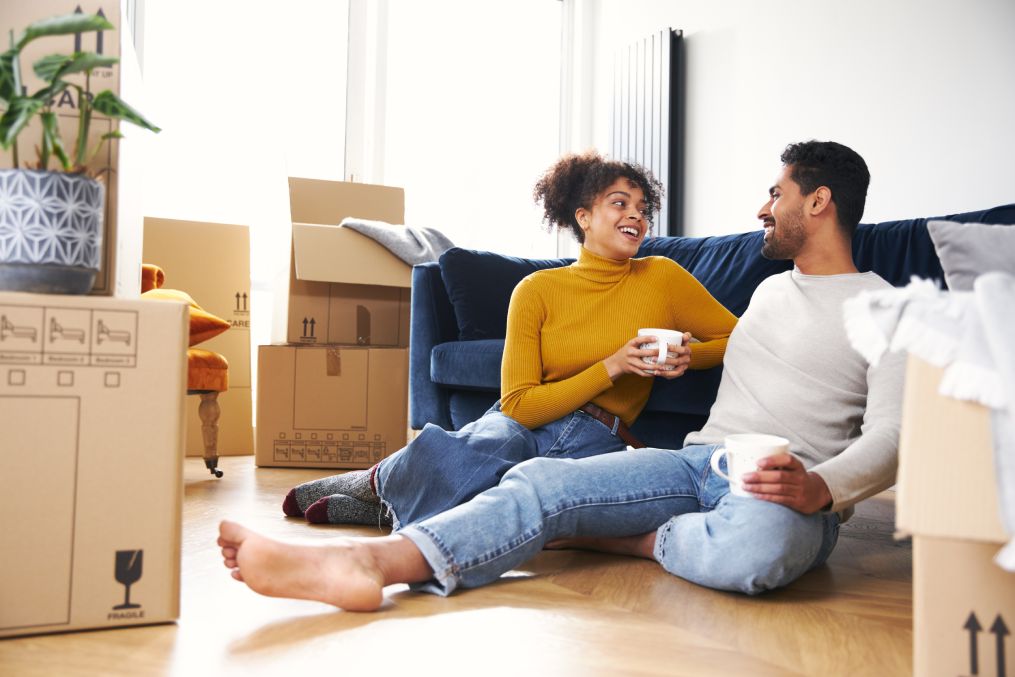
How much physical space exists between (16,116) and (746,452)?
106 cm

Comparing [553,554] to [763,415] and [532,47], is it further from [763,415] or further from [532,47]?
[532,47]

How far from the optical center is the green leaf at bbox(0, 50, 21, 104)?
1077 mm

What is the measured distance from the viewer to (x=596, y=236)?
75.0 inches

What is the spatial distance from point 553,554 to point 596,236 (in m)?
0.69

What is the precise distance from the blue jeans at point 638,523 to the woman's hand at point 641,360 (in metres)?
0.15

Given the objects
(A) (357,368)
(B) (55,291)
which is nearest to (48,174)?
(B) (55,291)

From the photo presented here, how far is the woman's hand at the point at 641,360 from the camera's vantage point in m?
1.58

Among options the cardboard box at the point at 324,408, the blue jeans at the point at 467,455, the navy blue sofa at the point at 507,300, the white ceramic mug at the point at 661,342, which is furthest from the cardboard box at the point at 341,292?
the white ceramic mug at the point at 661,342

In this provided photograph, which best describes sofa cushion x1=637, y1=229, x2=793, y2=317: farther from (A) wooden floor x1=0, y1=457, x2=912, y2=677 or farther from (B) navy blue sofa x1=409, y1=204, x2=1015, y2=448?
(A) wooden floor x1=0, y1=457, x2=912, y2=677

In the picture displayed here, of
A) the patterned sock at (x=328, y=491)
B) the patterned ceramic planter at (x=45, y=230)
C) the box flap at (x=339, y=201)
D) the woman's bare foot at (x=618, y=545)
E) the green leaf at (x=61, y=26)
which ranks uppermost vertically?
the box flap at (x=339, y=201)

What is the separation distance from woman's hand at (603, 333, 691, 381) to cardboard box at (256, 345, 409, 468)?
4.79 feet

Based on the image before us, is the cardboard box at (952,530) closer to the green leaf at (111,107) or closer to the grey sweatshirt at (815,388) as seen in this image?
the grey sweatshirt at (815,388)

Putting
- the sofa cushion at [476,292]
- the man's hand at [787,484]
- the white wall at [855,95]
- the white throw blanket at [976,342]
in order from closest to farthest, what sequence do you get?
1. the white throw blanket at [976,342]
2. the man's hand at [787,484]
3. the sofa cushion at [476,292]
4. the white wall at [855,95]

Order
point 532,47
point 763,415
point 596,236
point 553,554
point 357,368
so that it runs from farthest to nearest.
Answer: point 532,47
point 357,368
point 596,236
point 553,554
point 763,415
